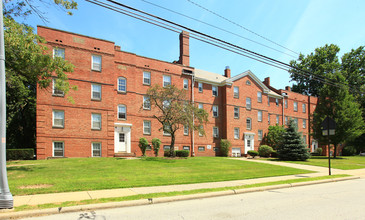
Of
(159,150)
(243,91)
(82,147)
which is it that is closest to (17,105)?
(82,147)

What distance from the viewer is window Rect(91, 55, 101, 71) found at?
23516mm

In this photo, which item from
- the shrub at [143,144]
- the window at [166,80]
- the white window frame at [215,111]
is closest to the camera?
the shrub at [143,144]

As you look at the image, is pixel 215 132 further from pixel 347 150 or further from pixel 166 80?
pixel 347 150

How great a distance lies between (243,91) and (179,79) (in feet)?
34.6

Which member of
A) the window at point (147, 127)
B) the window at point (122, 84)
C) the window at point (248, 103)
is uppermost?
the window at point (122, 84)

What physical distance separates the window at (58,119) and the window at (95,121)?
243cm

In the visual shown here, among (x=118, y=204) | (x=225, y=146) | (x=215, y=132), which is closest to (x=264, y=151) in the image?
(x=225, y=146)

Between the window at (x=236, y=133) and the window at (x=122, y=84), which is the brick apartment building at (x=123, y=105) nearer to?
the window at (x=122, y=84)

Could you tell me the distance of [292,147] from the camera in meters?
26.1

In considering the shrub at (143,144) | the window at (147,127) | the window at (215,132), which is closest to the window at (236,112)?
the window at (215,132)

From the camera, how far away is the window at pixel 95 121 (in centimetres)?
2306

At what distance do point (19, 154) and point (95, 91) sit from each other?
7.99m

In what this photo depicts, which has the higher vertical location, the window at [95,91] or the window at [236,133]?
the window at [95,91]

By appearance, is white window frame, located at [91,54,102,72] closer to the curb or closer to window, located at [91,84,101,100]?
window, located at [91,84,101,100]
